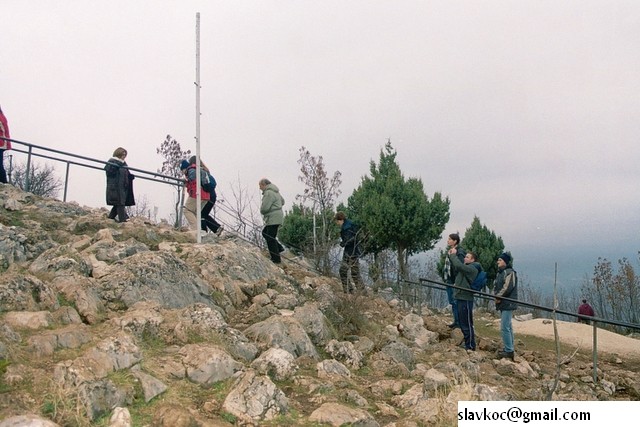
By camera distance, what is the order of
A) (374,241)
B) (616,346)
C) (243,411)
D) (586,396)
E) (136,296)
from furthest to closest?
1. (374,241)
2. (616,346)
3. (586,396)
4. (136,296)
5. (243,411)

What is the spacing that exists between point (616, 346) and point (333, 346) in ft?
30.1

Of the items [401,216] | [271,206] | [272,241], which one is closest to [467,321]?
[272,241]

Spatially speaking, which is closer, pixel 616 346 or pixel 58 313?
pixel 58 313

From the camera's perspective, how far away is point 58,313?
6.28m

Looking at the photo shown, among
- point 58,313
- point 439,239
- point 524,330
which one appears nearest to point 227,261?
point 58,313

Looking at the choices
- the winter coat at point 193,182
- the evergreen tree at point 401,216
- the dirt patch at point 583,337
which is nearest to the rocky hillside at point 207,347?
the winter coat at point 193,182

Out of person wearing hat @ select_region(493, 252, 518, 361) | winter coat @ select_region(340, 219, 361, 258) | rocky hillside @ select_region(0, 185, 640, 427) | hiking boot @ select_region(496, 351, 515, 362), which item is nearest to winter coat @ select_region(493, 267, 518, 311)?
person wearing hat @ select_region(493, 252, 518, 361)

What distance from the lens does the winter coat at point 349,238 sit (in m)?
10.6

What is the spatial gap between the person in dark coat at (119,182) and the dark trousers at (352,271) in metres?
3.95

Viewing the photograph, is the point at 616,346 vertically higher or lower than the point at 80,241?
lower

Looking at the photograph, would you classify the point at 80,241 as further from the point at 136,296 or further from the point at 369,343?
the point at 369,343

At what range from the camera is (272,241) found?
416 inches

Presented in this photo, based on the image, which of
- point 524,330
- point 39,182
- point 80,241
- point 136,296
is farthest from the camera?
point 39,182

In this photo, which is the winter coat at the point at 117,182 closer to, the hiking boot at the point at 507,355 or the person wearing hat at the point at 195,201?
the person wearing hat at the point at 195,201
